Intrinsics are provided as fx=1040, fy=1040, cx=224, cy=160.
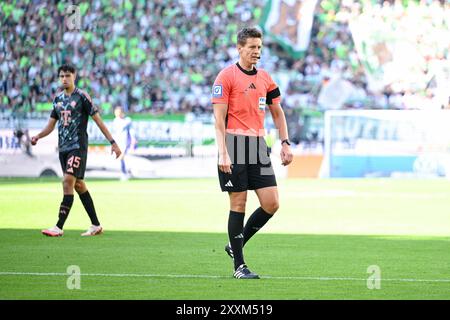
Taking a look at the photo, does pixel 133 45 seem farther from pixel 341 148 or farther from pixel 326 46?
pixel 341 148

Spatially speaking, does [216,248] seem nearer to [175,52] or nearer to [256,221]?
[256,221]

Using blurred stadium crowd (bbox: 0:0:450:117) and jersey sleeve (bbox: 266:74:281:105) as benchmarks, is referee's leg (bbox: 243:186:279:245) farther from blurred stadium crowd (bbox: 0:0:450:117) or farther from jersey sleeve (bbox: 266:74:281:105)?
blurred stadium crowd (bbox: 0:0:450:117)

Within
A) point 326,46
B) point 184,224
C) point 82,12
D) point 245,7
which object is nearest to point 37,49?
point 82,12

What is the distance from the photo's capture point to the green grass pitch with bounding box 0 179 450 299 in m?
8.77

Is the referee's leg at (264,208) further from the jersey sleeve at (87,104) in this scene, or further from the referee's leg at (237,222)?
the jersey sleeve at (87,104)

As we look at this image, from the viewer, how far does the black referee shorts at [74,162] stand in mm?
14242

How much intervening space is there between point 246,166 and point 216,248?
3.24m

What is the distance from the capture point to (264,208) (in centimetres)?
1003

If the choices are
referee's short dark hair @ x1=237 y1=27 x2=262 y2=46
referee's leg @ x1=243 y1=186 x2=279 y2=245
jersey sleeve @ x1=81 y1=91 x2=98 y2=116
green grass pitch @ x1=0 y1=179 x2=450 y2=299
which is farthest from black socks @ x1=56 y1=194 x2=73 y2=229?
referee's short dark hair @ x1=237 y1=27 x2=262 y2=46

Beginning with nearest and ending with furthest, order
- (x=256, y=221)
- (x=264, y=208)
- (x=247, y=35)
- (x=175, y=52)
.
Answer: (x=247, y=35) < (x=264, y=208) < (x=256, y=221) < (x=175, y=52)

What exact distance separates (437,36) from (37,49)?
50.5ft

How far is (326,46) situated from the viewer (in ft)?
134

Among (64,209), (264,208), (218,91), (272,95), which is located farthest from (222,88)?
(64,209)

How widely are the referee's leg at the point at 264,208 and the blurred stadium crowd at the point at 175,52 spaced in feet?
87.2
